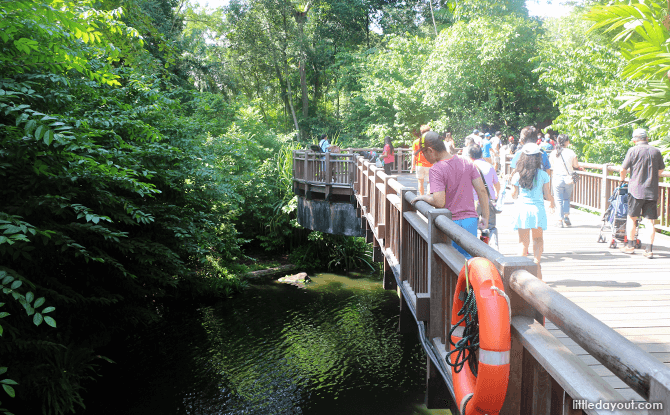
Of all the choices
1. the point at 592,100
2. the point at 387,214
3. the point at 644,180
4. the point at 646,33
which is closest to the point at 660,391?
the point at 646,33

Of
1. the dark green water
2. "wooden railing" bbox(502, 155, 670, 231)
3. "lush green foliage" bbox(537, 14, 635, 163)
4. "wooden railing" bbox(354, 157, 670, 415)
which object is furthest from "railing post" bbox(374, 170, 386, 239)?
"lush green foliage" bbox(537, 14, 635, 163)

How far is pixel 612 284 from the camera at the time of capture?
18.1 ft

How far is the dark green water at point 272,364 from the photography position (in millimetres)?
10039

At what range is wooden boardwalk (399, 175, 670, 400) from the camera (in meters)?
3.78

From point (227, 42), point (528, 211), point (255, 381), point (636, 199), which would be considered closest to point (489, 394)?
point (528, 211)

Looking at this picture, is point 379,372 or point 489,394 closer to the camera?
point 489,394

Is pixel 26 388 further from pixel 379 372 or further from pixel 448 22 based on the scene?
pixel 448 22

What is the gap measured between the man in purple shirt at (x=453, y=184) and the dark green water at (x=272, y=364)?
6485 millimetres

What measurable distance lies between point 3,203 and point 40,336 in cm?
203

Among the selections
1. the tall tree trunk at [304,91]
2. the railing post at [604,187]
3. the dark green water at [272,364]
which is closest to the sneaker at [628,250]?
the railing post at [604,187]

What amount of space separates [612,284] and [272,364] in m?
8.33

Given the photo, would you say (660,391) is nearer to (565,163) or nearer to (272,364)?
(565,163)

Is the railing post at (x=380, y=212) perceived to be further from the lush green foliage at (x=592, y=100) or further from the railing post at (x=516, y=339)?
the lush green foliage at (x=592, y=100)

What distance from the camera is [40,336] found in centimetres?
639
